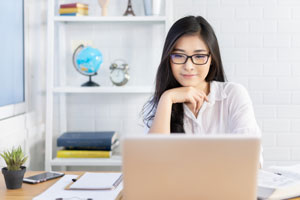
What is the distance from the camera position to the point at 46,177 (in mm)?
1772

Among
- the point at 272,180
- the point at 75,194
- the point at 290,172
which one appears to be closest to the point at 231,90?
the point at 290,172

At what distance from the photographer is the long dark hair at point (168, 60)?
1.96 m

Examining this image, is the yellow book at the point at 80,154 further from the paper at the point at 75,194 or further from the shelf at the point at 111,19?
the paper at the point at 75,194

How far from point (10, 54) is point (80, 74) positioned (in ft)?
2.27

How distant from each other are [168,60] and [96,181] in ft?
2.25

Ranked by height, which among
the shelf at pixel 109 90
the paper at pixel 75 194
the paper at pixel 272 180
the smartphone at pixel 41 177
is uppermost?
the shelf at pixel 109 90

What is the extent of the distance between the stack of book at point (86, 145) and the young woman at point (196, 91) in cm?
75

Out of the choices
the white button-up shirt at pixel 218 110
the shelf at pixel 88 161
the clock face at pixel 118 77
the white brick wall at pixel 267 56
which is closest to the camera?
the white button-up shirt at pixel 218 110

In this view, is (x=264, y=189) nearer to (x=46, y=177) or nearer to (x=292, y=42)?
(x=46, y=177)

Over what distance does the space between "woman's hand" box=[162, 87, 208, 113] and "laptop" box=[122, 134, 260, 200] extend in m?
0.89

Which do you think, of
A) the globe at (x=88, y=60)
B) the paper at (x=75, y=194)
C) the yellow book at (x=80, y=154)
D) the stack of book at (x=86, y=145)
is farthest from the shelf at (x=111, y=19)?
the paper at (x=75, y=194)

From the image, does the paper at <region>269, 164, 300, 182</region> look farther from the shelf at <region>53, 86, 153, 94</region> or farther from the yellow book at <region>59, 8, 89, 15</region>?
the yellow book at <region>59, 8, 89, 15</region>

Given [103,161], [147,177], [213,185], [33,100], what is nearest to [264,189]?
[213,185]

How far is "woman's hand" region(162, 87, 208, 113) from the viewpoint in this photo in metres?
1.93
